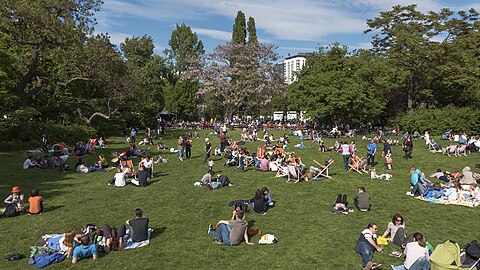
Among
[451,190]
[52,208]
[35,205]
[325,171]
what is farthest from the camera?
[325,171]

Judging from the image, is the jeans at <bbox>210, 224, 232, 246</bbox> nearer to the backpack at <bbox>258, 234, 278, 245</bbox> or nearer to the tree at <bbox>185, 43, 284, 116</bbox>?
the backpack at <bbox>258, 234, 278, 245</bbox>

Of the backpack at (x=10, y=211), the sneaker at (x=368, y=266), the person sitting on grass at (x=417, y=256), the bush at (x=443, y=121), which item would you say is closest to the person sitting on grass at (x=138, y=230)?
the backpack at (x=10, y=211)

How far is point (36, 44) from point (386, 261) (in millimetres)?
36092

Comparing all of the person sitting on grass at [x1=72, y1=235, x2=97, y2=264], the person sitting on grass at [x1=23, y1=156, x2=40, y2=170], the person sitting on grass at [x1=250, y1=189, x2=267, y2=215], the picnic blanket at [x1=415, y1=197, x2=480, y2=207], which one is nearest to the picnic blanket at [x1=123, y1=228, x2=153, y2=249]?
the person sitting on grass at [x1=72, y1=235, x2=97, y2=264]

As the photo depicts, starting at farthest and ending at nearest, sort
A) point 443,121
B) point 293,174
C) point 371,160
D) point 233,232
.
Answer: point 443,121 < point 371,160 < point 293,174 < point 233,232

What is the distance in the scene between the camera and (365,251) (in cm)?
970

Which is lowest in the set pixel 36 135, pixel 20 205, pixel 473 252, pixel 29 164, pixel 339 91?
pixel 20 205

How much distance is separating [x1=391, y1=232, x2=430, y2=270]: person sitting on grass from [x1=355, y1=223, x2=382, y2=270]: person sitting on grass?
648 millimetres

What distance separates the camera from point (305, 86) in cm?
4381

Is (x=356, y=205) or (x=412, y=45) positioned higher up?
(x=412, y=45)

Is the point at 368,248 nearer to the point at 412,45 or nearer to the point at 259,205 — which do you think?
the point at 259,205

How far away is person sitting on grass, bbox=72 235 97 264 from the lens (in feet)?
32.3

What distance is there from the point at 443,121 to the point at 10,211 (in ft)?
145

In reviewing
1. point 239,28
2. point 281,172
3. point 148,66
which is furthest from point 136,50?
point 281,172
